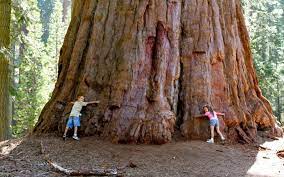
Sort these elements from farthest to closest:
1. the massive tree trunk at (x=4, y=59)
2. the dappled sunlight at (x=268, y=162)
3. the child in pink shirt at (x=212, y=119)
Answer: the massive tree trunk at (x=4, y=59) < the child in pink shirt at (x=212, y=119) < the dappled sunlight at (x=268, y=162)

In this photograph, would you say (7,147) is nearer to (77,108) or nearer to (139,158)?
(77,108)

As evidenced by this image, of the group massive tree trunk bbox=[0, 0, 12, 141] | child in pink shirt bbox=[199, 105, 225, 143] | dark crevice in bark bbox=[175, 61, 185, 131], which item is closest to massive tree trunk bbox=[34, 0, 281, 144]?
dark crevice in bark bbox=[175, 61, 185, 131]

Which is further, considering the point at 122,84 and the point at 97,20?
the point at 97,20

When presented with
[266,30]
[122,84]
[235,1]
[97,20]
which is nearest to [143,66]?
[122,84]

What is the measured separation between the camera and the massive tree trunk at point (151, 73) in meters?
9.02

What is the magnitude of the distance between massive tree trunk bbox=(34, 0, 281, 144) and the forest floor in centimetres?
54

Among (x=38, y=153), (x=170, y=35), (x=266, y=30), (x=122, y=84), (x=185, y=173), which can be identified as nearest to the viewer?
(x=185, y=173)

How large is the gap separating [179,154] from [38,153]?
109 inches

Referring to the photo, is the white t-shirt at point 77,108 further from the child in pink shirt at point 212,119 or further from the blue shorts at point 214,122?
the blue shorts at point 214,122

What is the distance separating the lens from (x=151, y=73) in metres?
9.45

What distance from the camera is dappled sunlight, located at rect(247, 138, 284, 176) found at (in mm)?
7508

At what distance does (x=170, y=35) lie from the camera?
9.81 metres

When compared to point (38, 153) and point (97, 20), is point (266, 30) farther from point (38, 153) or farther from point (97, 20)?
point (38, 153)

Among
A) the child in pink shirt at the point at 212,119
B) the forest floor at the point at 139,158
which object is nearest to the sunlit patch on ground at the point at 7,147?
the forest floor at the point at 139,158
